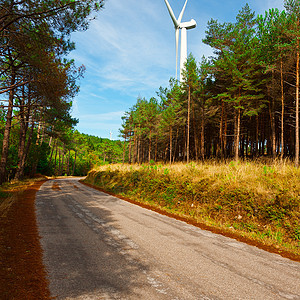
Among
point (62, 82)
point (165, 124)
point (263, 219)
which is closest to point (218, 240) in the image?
point (263, 219)

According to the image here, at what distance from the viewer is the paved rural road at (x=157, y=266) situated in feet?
9.41

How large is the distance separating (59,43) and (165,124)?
934 inches

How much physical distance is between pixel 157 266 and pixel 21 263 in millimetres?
2609

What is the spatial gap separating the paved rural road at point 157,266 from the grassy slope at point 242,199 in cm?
123

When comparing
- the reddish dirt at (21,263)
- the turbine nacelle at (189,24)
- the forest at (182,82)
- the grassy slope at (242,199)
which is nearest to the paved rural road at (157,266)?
the reddish dirt at (21,263)

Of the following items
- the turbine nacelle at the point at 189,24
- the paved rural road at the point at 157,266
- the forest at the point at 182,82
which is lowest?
the paved rural road at the point at 157,266

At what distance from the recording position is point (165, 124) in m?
30.9

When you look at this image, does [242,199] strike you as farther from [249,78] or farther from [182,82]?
[182,82]

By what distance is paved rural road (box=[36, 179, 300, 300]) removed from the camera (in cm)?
287

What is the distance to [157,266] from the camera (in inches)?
144

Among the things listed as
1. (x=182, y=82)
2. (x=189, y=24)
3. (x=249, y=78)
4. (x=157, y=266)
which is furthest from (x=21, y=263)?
(x=189, y=24)

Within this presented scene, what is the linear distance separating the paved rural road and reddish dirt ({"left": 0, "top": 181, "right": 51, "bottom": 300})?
18 cm

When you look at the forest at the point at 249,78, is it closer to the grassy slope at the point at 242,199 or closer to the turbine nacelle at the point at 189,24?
the grassy slope at the point at 242,199

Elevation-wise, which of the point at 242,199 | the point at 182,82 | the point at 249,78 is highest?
the point at 182,82
